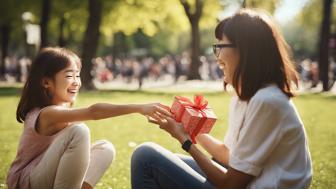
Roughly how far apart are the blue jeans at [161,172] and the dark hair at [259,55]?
71 centimetres

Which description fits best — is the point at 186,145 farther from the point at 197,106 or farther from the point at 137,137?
the point at 137,137

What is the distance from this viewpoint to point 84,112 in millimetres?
3996

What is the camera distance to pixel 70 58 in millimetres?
4359

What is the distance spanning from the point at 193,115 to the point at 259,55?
965 mm

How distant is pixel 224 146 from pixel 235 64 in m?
1.03

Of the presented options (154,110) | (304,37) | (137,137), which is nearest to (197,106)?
(154,110)

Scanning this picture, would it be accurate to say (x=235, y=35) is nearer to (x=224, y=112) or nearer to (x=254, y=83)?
(x=254, y=83)

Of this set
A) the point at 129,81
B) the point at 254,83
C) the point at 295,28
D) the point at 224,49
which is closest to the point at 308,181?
the point at 254,83

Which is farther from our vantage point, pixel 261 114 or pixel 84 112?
pixel 84 112

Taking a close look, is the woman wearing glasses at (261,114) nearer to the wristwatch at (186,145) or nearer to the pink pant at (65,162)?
the wristwatch at (186,145)

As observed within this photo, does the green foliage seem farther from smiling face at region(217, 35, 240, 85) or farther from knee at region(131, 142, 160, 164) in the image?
smiling face at region(217, 35, 240, 85)

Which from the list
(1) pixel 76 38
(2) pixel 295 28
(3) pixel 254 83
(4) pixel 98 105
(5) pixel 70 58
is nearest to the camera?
(3) pixel 254 83

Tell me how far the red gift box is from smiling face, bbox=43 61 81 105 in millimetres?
929

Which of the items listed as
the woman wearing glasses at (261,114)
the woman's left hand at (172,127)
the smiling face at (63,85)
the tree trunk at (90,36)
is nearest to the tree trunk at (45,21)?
the tree trunk at (90,36)
